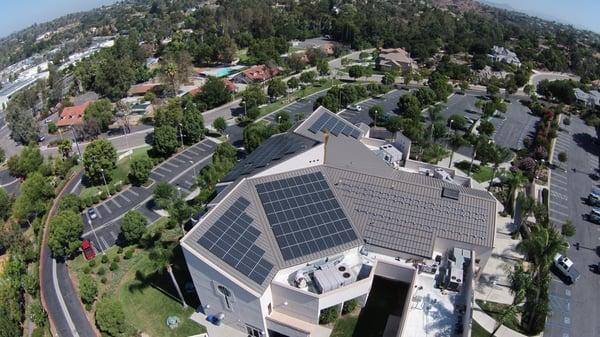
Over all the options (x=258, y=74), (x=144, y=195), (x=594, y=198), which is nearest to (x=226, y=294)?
(x=144, y=195)

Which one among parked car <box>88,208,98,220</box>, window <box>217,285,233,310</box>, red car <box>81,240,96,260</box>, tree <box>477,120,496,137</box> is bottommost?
parked car <box>88,208,98,220</box>

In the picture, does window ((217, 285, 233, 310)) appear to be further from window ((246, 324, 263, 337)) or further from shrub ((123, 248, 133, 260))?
shrub ((123, 248, 133, 260))

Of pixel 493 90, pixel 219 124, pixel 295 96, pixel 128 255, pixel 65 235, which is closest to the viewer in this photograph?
pixel 65 235

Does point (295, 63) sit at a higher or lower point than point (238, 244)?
lower

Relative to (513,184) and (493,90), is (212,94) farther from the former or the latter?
(493,90)

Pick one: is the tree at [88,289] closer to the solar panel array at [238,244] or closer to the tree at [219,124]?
the solar panel array at [238,244]

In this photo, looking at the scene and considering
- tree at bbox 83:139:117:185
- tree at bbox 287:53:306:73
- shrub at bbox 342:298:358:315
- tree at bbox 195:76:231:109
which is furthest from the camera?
tree at bbox 287:53:306:73

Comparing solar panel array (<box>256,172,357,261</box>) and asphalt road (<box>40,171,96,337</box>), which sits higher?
solar panel array (<box>256,172,357,261</box>)

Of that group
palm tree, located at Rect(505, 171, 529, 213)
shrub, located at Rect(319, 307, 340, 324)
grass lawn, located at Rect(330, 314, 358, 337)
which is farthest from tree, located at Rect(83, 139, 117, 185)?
palm tree, located at Rect(505, 171, 529, 213)

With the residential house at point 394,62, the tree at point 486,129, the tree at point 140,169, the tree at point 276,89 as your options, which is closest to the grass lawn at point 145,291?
the tree at point 140,169
